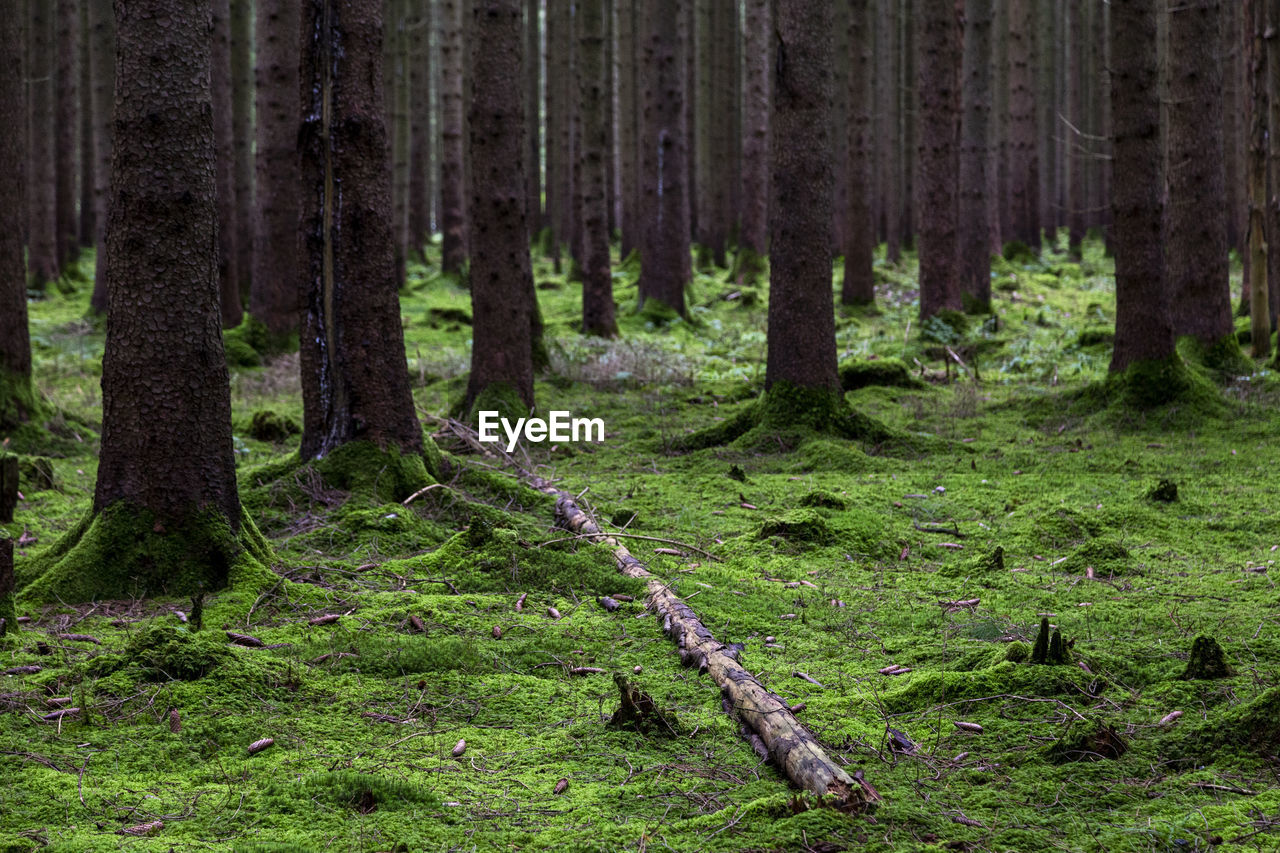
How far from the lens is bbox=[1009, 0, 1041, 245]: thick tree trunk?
73.2ft

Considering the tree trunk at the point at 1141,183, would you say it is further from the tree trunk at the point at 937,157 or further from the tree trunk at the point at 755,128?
the tree trunk at the point at 755,128

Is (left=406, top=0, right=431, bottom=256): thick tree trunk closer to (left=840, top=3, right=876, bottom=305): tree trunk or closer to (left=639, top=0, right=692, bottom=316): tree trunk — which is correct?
(left=639, top=0, right=692, bottom=316): tree trunk

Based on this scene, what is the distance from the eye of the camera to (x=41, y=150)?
65.1 feet

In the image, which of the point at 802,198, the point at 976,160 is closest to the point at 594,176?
the point at 976,160

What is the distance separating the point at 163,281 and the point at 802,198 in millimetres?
5235

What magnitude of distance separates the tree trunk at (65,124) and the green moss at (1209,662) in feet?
73.5

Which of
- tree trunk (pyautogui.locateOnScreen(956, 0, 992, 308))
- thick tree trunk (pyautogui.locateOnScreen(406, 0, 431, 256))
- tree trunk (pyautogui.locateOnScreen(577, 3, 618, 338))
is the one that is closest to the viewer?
tree trunk (pyautogui.locateOnScreen(577, 3, 618, 338))

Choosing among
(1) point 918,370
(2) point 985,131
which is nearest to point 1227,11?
(2) point 985,131

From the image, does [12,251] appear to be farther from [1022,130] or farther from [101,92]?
[1022,130]

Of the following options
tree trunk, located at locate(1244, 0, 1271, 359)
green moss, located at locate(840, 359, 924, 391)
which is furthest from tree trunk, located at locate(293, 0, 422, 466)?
tree trunk, located at locate(1244, 0, 1271, 359)

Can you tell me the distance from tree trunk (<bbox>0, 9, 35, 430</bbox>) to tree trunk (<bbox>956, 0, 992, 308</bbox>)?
12.3 metres

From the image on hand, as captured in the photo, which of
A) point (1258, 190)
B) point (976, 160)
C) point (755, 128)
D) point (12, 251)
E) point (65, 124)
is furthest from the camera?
point (65, 124)

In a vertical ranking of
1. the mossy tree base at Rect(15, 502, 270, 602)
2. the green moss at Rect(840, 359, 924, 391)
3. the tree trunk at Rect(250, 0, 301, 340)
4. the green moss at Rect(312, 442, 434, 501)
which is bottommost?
the mossy tree base at Rect(15, 502, 270, 602)

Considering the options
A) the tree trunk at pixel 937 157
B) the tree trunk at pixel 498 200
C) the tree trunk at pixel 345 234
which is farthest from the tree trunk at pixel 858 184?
the tree trunk at pixel 345 234
